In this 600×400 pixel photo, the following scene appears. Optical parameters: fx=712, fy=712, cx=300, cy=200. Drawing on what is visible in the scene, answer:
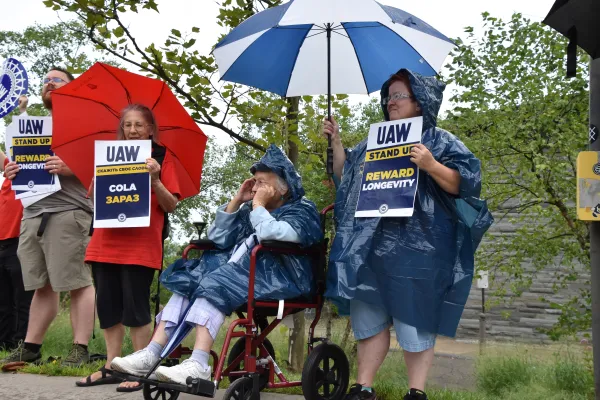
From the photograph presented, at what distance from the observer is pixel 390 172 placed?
3459 millimetres

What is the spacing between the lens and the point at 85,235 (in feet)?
16.5

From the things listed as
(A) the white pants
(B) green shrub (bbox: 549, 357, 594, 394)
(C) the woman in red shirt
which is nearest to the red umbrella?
(C) the woman in red shirt

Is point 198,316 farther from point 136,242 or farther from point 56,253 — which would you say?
point 56,253

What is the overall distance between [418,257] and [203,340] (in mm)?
1102

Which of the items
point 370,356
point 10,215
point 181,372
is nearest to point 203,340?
point 181,372

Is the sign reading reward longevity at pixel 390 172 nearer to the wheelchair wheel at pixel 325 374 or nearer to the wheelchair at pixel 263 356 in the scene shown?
the wheelchair at pixel 263 356

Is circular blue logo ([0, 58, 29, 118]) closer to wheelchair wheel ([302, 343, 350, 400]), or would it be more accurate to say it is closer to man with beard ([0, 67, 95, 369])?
man with beard ([0, 67, 95, 369])

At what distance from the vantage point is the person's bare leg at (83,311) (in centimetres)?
506

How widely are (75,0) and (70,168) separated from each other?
68.3 inches

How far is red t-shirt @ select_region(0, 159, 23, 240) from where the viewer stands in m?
5.48

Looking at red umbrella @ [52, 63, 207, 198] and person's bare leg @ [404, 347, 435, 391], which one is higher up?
red umbrella @ [52, 63, 207, 198]

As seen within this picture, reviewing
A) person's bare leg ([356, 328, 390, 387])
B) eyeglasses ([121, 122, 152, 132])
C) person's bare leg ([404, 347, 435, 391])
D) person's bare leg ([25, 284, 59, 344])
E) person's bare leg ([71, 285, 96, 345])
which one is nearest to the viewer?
person's bare leg ([404, 347, 435, 391])

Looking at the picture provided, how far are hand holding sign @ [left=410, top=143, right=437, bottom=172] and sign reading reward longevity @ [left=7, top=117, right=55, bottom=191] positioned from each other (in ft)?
8.99

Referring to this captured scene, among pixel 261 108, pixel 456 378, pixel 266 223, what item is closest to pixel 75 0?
pixel 261 108
